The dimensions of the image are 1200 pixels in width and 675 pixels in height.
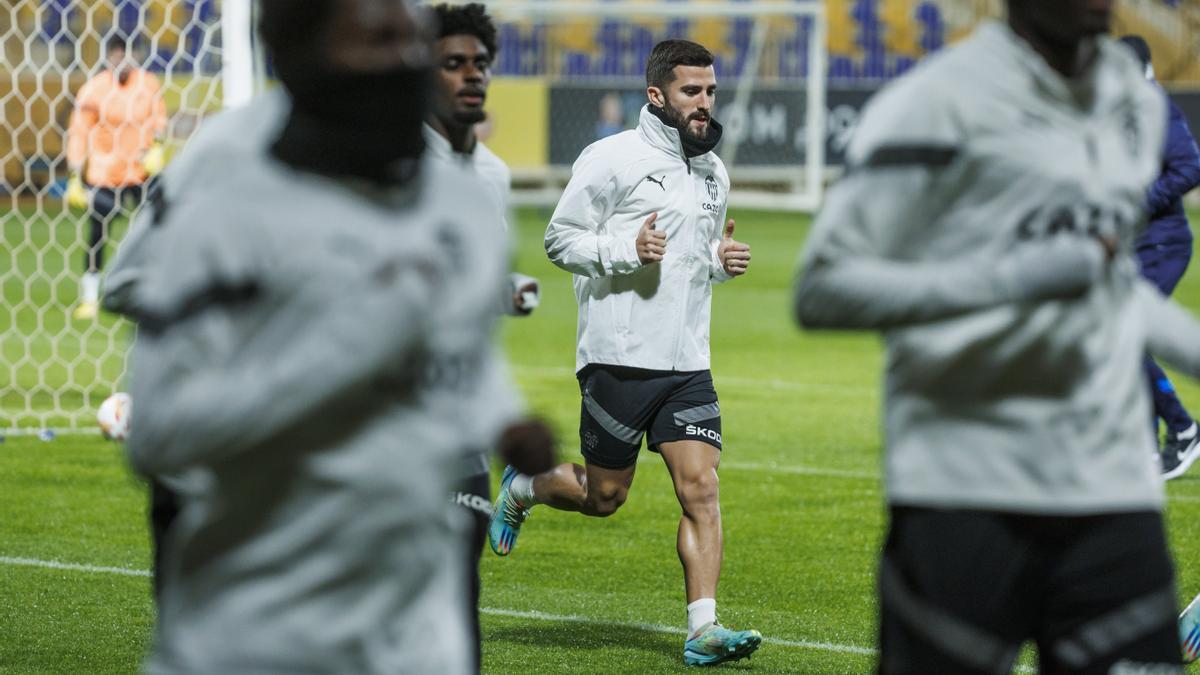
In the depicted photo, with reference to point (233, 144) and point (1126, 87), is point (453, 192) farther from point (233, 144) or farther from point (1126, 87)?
point (1126, 87)

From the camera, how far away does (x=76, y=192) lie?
50.2 feet

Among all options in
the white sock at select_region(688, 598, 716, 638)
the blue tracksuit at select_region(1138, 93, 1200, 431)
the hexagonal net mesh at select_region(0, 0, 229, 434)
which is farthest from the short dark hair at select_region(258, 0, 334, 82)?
the hexagonal net mesh at select_region(0, 0, 229, 434)

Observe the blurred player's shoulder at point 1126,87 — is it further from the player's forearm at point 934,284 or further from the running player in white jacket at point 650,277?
the running player in white jacket at point 650,277

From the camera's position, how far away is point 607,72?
116ft

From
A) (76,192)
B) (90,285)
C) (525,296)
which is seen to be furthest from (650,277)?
(90,285)

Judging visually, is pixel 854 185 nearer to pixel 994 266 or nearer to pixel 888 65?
pixel 994 266

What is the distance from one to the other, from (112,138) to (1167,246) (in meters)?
9.29

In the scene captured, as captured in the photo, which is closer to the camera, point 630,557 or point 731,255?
point 731,255

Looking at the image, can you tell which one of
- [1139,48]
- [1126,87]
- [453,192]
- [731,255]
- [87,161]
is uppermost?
[1126,87]

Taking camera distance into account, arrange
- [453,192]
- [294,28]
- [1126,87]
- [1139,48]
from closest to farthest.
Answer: [294,28]
[453,192]
[1126,87]
[1139,48]

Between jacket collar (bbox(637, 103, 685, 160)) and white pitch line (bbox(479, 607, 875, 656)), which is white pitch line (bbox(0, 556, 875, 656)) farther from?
jacket collar (bbox(637, 103, 685, 160))

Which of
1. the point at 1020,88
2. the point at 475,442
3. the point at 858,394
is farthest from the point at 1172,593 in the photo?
the point at 858,394

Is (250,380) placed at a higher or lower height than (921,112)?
lower

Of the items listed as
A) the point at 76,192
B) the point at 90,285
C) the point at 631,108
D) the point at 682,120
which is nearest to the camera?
the point at 682,120
